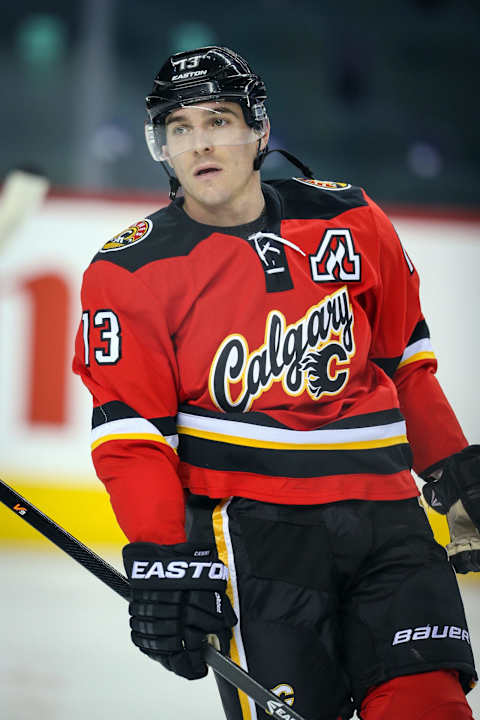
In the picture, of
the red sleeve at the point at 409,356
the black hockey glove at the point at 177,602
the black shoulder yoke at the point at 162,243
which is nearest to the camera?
the black hockey glove at the point at 177,602

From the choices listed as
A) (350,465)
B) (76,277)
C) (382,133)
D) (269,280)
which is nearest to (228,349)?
(269,280)

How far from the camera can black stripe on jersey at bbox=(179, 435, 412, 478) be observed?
4.60 ft

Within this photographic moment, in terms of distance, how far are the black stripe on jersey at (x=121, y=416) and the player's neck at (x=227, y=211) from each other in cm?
29

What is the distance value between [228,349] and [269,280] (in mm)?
112

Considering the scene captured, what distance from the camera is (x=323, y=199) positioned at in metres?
1.53

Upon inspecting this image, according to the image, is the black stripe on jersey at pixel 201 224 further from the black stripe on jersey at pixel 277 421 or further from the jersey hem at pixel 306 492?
the jersey hem at pixel 306 492

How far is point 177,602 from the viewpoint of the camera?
52.1 inches

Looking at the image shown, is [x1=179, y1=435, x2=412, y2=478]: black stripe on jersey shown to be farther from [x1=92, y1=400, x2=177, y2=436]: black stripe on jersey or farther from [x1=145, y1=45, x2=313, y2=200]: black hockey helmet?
[x1=145, y1=45, x2=313, y2=200]: black hockey helmet

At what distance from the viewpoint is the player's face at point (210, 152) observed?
4.79 ft

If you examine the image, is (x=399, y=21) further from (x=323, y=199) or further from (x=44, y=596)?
(x=323, y=199)

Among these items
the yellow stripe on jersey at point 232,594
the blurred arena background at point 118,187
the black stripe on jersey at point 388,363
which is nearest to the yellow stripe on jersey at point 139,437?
the yellow stripe on jersey at point 232,594

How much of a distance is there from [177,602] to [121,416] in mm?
250

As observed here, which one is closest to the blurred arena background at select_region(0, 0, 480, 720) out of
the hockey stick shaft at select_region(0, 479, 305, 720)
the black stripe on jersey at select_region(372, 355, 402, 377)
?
the hockey stick shaft at select_region(0, 479, 305, 720)

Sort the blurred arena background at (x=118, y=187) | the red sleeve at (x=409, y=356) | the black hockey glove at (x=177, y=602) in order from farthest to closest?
the blurred arena background at (x=118, y=187)
the red sleeve at (x=409, y=356)
the black hockey glove at (x=177, y=602)
